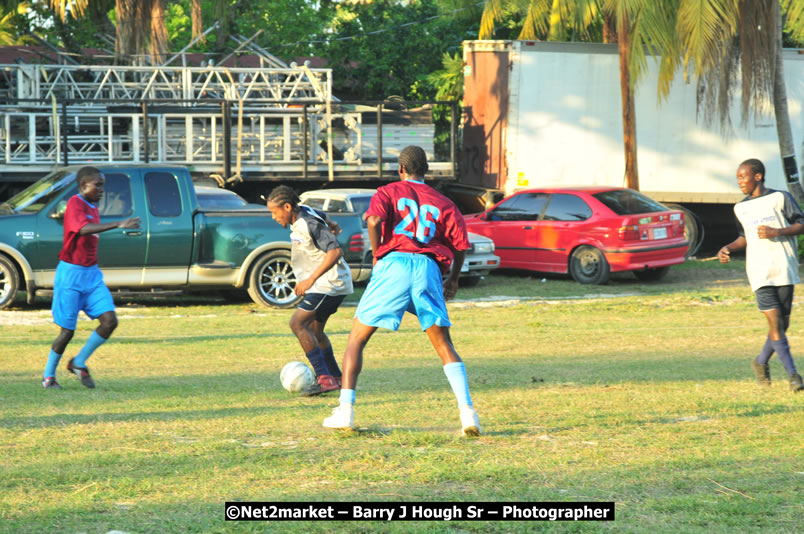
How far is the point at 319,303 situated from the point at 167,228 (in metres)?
6.88

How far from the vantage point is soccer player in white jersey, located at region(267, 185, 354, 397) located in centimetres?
778

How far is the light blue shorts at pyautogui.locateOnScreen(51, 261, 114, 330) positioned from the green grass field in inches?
23.3

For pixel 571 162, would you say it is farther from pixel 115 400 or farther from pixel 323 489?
pixel 323 489

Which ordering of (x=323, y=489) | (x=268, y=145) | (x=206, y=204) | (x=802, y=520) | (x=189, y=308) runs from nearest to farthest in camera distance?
(x=802, y=520), (x=323, y=489), (x=189, y=308), (x=206, y=204), (x=268, y=145)

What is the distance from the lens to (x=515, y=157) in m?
21.3

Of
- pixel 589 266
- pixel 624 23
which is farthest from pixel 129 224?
pixel 624 23

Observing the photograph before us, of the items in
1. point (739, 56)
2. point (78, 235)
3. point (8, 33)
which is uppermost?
point (8, 33)

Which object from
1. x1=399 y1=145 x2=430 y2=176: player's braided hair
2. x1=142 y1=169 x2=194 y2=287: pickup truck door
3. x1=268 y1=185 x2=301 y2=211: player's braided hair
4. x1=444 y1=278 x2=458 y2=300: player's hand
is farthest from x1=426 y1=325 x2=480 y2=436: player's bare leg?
x1=142 y1=169 x2=194 y2=287: pickup truck door

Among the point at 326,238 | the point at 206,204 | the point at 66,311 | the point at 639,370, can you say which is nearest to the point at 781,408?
the point at 639,370

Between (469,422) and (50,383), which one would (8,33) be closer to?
(50,383)

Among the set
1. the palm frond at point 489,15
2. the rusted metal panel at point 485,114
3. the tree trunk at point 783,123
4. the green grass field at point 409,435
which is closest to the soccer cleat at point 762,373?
the green grass field at point 409,435

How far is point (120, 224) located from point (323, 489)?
148 inches

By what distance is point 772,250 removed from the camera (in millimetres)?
7891

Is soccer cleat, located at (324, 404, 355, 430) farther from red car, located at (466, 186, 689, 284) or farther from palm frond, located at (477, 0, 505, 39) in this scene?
palm frond, located at (477, 0, 505, 39)
